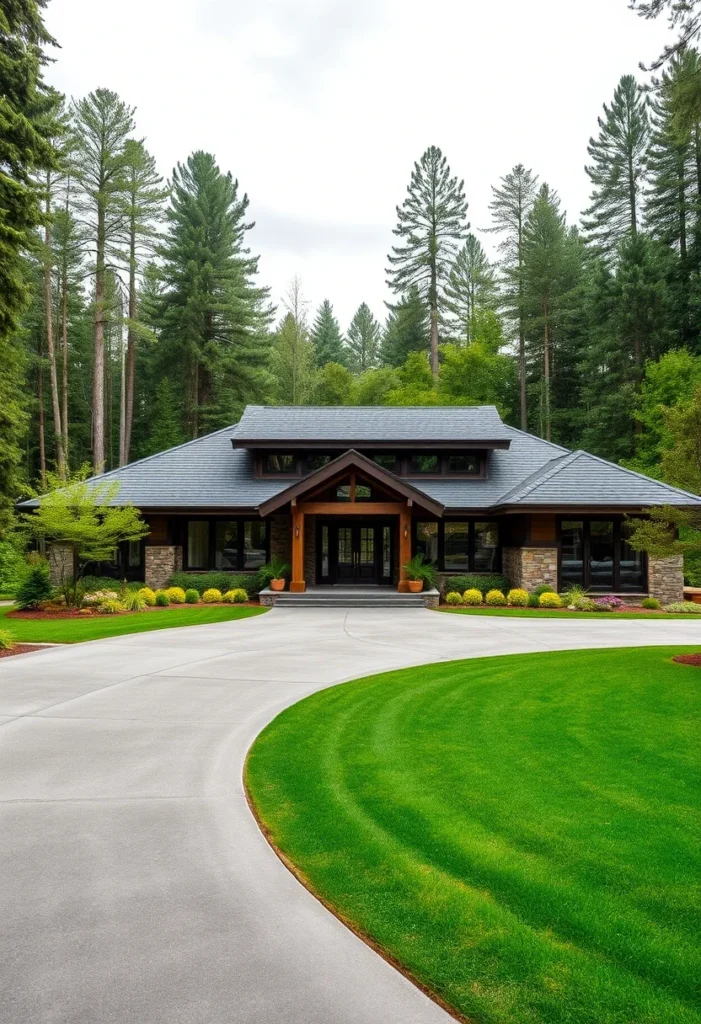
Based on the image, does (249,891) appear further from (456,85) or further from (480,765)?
(456,85)

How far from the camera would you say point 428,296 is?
1657 inches

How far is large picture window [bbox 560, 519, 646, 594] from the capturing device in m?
20.0

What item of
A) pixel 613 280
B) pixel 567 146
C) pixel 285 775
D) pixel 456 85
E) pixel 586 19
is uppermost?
pixel 567 146

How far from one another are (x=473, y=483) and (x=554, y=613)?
6.74m

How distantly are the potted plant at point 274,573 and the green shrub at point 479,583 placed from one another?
17.6 ft

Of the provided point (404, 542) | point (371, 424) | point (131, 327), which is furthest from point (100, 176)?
point (404, 542)

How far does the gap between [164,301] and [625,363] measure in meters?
26.1

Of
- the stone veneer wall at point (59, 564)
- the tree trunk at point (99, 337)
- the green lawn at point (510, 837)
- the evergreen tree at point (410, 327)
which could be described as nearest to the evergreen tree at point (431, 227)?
the evergreen tree at point (410, 327)

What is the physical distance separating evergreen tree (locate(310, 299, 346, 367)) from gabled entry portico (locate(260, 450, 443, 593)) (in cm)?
3858

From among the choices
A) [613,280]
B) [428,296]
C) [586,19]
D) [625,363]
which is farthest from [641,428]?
[586,19]

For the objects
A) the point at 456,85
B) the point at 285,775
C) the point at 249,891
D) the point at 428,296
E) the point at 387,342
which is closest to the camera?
the point at 249,891

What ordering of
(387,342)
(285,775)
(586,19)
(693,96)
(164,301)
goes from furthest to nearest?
(387,342) → (164,301) → (586,19) → (693,96) → (285,775)

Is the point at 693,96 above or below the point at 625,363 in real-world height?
below

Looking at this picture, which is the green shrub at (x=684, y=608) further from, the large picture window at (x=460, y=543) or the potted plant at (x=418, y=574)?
the potted plant at (x=418, y=574)
